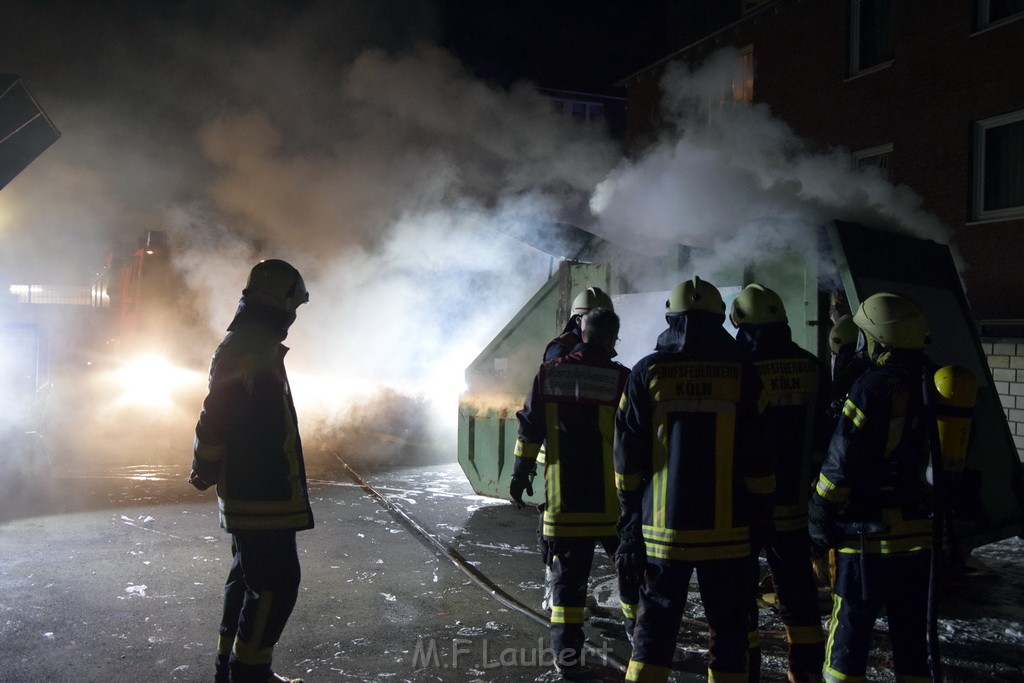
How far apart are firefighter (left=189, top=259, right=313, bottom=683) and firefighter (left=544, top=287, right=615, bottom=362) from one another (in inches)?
66.7

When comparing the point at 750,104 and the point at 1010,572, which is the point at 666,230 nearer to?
the point at 1010,572

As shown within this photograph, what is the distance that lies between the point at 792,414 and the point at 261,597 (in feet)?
8.26

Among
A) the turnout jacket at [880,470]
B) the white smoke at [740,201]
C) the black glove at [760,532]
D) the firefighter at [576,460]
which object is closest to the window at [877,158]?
the white smoke at [740,201]

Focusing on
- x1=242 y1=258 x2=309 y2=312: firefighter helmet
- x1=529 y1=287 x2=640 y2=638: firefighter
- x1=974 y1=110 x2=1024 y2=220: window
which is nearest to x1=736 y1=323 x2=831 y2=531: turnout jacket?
x1=529 y1=287 x2=640 y2=638: firefighter

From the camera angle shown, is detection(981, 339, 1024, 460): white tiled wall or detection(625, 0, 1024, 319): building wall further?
detection(625, 0, 1024, 319): building wall

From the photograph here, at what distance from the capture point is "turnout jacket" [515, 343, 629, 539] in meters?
3.80

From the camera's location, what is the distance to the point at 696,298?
295cm

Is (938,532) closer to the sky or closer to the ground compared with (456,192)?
closer to the ground

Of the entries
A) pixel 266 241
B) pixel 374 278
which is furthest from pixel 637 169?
pixel 266 241

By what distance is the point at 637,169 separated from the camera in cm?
803

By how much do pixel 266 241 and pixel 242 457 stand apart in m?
10.5

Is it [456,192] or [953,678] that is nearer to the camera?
[953,678]

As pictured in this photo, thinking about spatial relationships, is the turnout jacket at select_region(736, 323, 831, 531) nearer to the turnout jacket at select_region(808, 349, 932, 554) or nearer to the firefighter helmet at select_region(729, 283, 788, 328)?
the firefighter helmet at select_region(729, 283, 788, 328)

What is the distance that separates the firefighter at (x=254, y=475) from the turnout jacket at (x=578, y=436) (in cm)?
129
